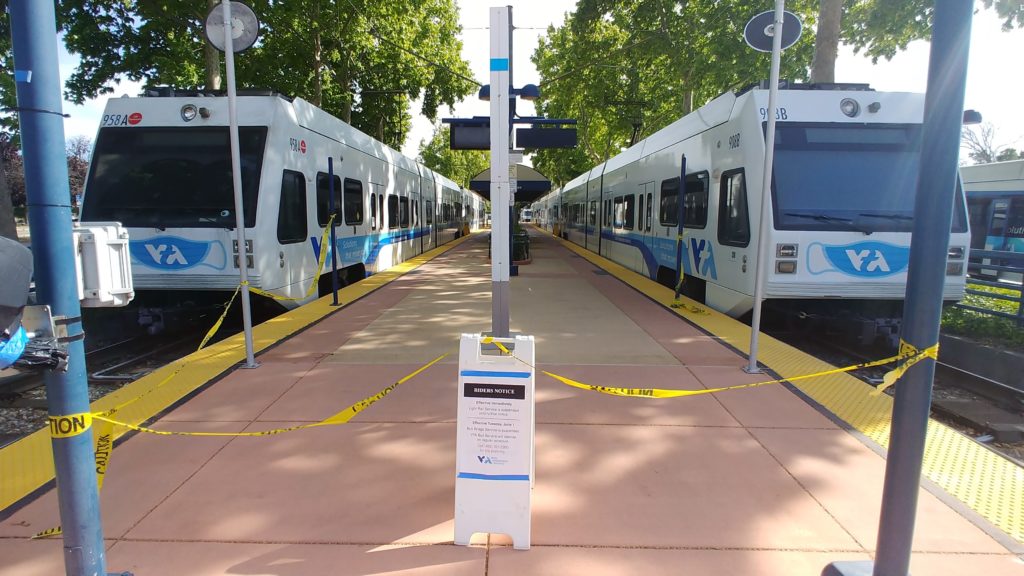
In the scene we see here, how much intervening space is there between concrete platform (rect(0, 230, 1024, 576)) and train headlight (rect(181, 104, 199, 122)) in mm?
3894

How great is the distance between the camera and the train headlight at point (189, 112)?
293 inches

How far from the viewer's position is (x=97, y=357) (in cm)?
705

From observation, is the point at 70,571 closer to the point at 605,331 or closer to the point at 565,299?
the point at 605,331

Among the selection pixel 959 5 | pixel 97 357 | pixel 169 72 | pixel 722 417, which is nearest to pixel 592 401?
pixel 722 417

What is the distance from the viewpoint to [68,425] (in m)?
2.13

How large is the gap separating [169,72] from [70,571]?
21.5 metres

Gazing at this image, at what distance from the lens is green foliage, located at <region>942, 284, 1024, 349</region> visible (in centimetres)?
732

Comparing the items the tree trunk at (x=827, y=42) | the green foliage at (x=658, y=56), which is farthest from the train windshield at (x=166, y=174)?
the green foliage at (x=658, y=56)

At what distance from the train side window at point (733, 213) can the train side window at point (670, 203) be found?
7.02 feet

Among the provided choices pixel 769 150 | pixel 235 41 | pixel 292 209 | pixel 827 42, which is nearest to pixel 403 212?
pixel 292 209

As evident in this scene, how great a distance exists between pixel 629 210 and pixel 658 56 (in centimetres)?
843

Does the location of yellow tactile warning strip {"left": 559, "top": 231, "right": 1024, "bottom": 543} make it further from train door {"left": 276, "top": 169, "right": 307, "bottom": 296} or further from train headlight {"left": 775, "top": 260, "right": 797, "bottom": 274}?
train door {"left": 276, "top": 169, "right": 307, "bottom": 296}

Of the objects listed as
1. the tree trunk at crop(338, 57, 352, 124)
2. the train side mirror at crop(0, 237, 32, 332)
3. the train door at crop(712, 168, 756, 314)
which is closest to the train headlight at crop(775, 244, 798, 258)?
the train door at crop(712, 168, 756, 314)

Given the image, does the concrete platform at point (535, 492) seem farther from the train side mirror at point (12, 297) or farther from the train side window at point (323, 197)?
the train side window at point (323, 197)
